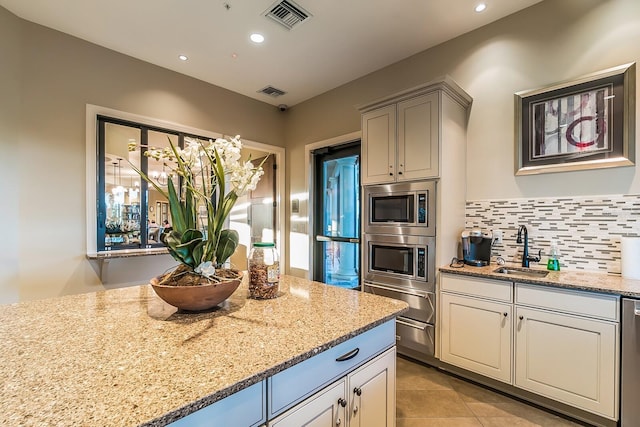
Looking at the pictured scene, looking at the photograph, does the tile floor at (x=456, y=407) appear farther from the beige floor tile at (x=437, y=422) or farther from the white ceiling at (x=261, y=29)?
the white ceiling at (x=261, y=29)

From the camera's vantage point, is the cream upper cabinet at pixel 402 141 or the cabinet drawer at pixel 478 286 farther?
the cream upper cabinet at pixel 402 141

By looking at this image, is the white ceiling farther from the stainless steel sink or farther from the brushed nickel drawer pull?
the brushed nickel drawer pull

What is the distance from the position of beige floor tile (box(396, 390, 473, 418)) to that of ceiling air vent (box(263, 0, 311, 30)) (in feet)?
10.4

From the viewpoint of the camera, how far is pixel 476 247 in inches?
98.3

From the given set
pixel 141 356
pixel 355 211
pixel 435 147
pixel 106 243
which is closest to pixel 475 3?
pixel 435 147

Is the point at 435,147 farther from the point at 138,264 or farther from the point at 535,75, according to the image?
the point at 138,264

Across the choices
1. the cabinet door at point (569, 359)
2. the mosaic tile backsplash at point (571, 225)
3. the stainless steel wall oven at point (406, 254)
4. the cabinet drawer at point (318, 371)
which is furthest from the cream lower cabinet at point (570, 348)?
the cabinet drawer at point (318, 371)

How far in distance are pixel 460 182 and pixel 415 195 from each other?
48 cm

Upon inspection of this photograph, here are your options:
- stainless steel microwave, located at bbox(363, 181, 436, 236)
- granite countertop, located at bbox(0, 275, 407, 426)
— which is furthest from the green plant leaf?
stainless steel microwave, located at bbox(363, 181, 436, 236)

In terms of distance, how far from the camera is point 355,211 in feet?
12.1

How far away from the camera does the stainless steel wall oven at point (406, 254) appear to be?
8.09 ft

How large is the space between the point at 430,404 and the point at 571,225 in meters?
1.71

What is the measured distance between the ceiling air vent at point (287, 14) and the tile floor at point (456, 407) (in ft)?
10.4

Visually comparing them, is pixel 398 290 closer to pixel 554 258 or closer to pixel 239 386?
pixel 554 258
